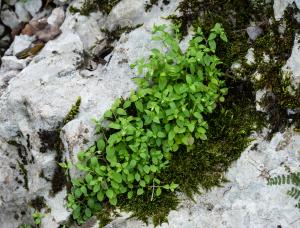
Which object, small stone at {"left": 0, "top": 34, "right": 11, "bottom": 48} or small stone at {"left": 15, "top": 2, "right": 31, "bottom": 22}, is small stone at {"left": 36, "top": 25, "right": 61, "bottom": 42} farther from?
small stone at {"left": 0, "top": 34, "right": 11, "bottom": 48}

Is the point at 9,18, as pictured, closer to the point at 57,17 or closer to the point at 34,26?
the point at 34,26

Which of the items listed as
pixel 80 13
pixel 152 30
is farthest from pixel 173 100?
pixel 80 13

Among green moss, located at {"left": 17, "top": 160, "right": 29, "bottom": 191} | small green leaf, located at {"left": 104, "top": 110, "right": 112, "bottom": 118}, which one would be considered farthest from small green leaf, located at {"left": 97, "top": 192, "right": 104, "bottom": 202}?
green moss, located at {"left": 17, "top": 160, "right": 29, "bottom": 191}

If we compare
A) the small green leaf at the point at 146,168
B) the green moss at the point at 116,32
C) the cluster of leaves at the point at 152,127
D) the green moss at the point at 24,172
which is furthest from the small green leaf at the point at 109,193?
the green moss at the point at 116,32

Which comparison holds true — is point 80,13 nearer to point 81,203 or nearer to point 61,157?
point 61,157

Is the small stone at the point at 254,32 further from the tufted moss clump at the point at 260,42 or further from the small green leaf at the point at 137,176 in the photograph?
the small green leaf at the point at 137,176
